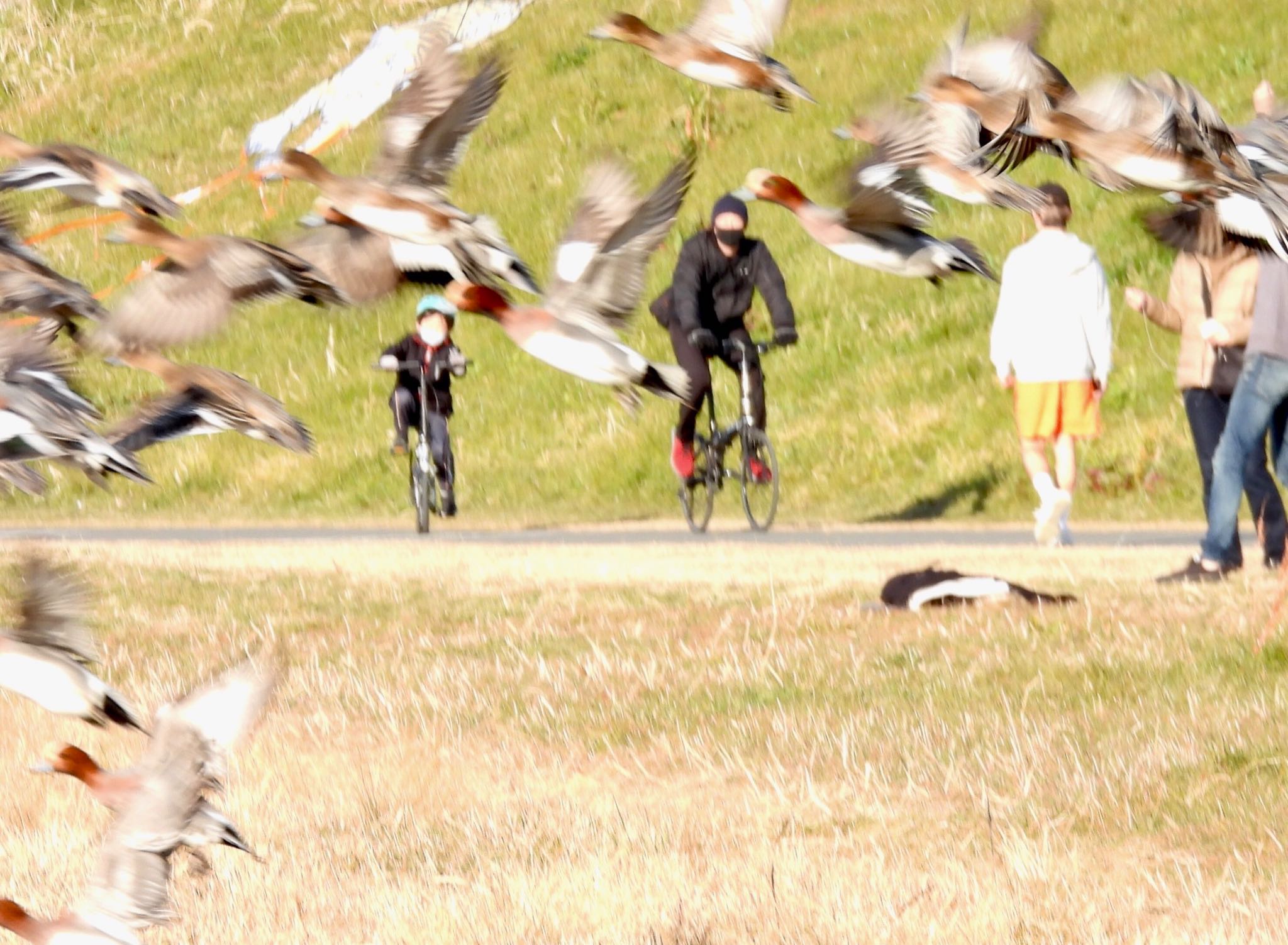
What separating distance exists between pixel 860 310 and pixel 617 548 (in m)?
8.19

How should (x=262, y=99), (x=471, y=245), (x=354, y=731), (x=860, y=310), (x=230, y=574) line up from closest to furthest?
(x=471, y=245) → (x=354, y=731) → (x=230, y=574) → (x=860, y=310) → (x=262, y=99)

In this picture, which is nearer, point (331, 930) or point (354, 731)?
point (331, 930)

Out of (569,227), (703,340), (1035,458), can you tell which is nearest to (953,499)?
(1035,458)

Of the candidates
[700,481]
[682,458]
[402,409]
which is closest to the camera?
[682,458]

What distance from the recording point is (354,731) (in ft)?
26.2

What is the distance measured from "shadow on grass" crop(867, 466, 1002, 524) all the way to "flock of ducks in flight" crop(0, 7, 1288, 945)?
632 inches

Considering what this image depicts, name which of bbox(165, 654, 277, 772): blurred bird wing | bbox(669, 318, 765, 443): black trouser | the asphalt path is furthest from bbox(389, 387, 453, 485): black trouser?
bbox(165, 654, 277, 772): blurred bird wing

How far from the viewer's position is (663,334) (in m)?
23.3

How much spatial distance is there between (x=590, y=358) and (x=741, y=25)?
0.43 m

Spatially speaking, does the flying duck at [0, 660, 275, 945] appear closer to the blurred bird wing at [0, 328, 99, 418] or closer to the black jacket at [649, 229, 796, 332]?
the blurred bird wing at [0, 328, 99, 418]

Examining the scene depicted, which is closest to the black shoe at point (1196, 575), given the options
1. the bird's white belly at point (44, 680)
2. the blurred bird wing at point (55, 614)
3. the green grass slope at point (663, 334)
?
the green grass slope at point (663, 334)

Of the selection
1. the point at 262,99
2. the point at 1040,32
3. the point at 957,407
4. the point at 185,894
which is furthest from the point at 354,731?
the point at 262,99

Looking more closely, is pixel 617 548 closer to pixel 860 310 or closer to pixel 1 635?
pixel 860 310

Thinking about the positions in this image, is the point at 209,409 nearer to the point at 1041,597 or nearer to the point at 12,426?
the point at 12,426
